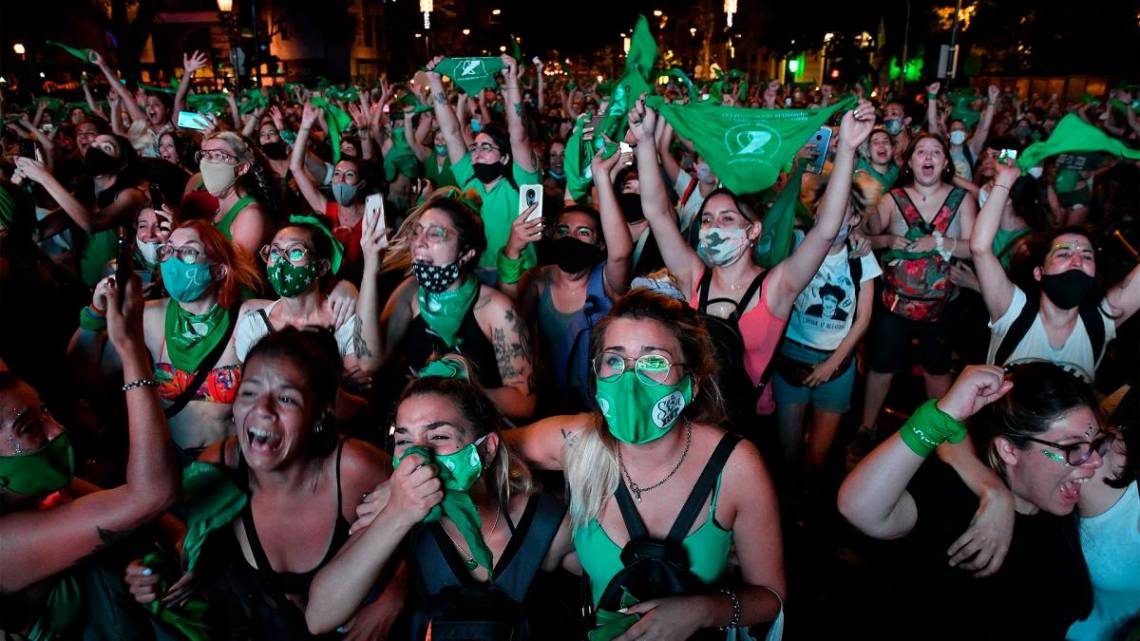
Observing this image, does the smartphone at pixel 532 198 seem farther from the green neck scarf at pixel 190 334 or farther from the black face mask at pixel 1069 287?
the black face mask at pixel 1069 287

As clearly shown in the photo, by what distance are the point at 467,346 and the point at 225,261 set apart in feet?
4.29

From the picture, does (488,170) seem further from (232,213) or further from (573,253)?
(232,213)

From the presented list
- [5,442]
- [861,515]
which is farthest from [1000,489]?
[5,442]

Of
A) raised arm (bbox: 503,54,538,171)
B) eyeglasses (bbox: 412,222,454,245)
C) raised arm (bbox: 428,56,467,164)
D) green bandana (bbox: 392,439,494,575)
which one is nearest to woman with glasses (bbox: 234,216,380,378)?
eyeglasses (bbox: 412,222,454,245)

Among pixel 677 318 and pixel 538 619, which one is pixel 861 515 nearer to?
pixel 677 318

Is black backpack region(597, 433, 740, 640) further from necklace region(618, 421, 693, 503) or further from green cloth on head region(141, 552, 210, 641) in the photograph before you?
green cloth on head region(141, 552, 210, 641)

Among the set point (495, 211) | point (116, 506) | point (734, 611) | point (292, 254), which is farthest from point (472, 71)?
point (734, 611)

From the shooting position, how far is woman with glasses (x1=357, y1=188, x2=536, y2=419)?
3.55 m

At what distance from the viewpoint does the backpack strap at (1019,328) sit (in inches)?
140

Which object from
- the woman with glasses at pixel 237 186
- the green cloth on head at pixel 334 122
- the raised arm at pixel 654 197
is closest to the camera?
the raised arm at pixel 654 197

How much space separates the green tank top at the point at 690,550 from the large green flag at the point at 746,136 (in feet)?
6.31

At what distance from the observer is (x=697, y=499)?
2213mm

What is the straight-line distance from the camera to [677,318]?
238 centimetres

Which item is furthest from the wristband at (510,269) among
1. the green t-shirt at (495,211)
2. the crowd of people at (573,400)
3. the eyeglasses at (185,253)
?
the eyeglasses at (185,253)
